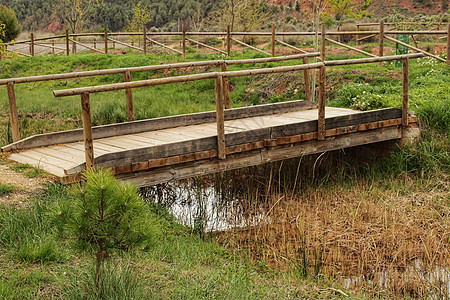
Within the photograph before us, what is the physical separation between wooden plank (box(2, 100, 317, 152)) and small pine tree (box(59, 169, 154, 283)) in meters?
3.86

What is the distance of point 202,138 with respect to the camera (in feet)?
21.9

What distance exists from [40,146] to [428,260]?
512 centimetres

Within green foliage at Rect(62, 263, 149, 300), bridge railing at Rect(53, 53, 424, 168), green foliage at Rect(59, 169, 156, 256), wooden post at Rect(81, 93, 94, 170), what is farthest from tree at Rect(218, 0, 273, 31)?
green foliage at Rect(59, 169, 156, 256)

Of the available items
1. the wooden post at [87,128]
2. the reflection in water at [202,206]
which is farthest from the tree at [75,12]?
the wooden post at [87,128]

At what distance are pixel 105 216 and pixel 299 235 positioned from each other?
3072mm

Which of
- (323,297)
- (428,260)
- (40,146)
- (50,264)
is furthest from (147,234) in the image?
(40,146)

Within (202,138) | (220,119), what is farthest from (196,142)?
(220,119)

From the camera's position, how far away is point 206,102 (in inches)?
540

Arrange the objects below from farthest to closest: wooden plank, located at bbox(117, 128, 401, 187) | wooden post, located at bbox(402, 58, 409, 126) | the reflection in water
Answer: wooden post, located at bbox(402, 58, 409, 126) → the reflection in water → wooden plank, located at bbox(117, 128, 401, 187)

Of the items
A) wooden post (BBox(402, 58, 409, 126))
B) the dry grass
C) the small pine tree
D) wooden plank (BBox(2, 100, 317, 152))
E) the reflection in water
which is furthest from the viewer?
wooden post (BBox(402, 58, 409, 126))

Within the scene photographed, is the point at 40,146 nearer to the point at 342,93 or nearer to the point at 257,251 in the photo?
the point at 257,251

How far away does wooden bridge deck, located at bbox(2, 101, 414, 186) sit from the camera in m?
6.24

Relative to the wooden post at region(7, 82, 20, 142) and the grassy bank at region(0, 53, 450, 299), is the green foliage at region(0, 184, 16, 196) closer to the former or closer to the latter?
the grassy bank at region(0, 53, 450, 299)

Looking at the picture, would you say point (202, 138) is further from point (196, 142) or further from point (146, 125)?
point (146, 125)
